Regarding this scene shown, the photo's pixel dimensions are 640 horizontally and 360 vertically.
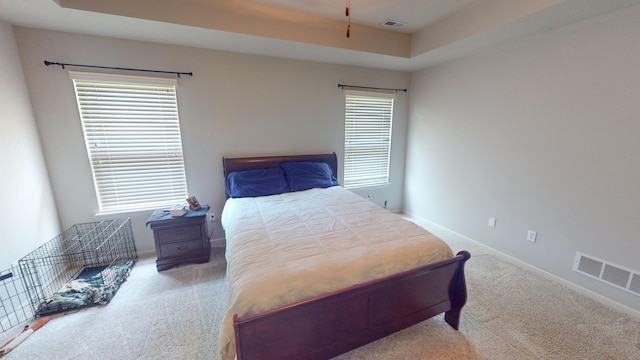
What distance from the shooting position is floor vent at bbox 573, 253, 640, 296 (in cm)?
194

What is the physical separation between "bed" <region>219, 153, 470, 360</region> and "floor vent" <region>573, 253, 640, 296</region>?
145cm

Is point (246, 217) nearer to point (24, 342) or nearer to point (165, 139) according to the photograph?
point (165, 139)

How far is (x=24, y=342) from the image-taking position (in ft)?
5.62

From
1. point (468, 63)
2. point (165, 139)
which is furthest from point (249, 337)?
point (468, 63)

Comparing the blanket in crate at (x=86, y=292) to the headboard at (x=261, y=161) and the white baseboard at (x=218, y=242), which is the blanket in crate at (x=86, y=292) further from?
the headboard at (x=261, y=161)

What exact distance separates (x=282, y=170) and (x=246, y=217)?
1164mm

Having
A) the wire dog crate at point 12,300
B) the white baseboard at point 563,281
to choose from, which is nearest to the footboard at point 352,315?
the white baseboard at point 563,281

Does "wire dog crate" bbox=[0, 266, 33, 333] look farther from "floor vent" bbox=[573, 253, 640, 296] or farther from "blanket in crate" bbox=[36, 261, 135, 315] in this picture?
"floor vent" bbox=[573, 253, 640, 296]

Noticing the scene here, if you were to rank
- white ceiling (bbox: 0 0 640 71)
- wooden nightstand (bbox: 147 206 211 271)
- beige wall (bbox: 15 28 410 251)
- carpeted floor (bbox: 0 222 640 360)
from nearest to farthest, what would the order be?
carpeted floor (bbox: 0 222 640 360) < white ceiling (bbox: 0 0 640 71) < beige wall (bbox: 15 28 410 251) < wooden nightstand (bbox: 147 206 211 271)

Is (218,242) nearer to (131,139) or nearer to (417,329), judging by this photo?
(131,139)

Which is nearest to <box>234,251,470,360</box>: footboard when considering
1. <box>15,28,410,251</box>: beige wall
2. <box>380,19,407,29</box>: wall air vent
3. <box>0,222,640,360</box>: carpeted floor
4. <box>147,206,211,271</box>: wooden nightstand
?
<box>0,222,640,360</box>: carpeted floor

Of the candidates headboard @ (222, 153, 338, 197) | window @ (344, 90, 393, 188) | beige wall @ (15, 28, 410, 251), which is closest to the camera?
beige wall @ (15, 28, 410, 251)

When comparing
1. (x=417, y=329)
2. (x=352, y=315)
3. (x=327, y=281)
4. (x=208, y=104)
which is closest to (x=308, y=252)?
(x=327, y=281)

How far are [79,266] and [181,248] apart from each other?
1121 millimetres
